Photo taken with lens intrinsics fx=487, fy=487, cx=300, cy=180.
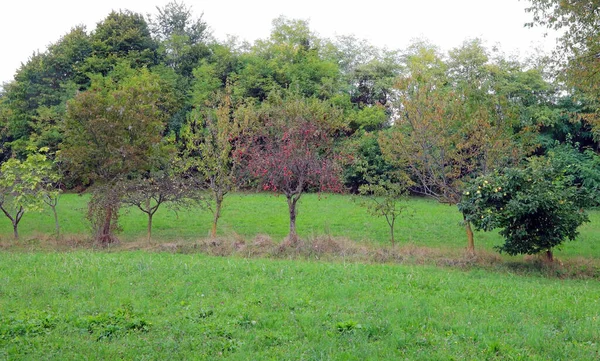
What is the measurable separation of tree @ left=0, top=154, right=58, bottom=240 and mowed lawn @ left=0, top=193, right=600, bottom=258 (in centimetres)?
152

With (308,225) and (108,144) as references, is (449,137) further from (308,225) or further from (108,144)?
(108,144)

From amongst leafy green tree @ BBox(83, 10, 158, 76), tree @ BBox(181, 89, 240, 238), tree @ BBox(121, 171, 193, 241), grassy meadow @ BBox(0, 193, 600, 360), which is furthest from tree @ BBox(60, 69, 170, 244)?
leafy green tree @ BBox(83, 10, 158, 76)

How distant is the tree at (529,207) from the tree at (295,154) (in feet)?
17.5

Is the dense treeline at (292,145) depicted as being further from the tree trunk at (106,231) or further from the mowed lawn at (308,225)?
the mowed lawn at (308,225)

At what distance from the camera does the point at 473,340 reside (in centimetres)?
680

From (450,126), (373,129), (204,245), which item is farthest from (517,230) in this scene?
(373,129)

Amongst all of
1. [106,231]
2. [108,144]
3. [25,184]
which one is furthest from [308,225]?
[25,184]

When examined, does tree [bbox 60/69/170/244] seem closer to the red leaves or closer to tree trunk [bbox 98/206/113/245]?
tree trunk [bbox 98/206/113/245]

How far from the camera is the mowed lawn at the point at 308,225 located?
63.3 feet

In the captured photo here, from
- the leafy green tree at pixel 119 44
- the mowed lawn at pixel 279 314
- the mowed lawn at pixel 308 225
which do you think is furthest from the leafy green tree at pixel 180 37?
the mowed lawn at pixel 279 314

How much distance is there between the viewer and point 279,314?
7.91 m

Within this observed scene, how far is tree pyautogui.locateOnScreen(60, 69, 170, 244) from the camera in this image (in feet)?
58.9

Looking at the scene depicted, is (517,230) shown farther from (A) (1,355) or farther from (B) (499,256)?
(A) (1,355)

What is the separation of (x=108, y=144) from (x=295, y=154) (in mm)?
7307
